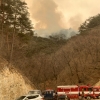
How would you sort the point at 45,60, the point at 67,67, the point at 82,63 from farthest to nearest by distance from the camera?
the point at 45,60 < the point at 67,67 < the point at 82,63

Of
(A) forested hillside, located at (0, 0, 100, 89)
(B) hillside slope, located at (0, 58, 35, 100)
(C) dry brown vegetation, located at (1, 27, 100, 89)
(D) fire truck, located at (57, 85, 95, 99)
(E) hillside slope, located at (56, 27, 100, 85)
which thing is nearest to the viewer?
(B) hillside slope, located at (0, 58, 35, 100)

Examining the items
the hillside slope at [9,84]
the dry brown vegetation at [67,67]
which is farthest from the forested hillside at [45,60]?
the hillside slope at [9,84]

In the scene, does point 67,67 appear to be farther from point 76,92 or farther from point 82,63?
point 76,92

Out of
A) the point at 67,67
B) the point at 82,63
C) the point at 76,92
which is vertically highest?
the point at 82,63

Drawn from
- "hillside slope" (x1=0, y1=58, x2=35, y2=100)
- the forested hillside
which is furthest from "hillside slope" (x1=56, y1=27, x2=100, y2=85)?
"hillside slope" (x1=0, y1=58, x2=35, y2=100)

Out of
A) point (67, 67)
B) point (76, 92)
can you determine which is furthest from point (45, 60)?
point (76, 92)

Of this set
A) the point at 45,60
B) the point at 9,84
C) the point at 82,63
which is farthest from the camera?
the point at 45,60

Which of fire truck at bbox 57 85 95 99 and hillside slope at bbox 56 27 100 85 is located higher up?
hillside slope at bbox 56 27 100 85

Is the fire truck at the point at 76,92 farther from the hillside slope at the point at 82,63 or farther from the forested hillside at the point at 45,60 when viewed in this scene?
the hillside slope at the point at 82,63

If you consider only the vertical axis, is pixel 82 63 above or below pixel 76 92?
above

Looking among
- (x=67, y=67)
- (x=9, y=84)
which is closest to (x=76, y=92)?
(x=9, y=84)

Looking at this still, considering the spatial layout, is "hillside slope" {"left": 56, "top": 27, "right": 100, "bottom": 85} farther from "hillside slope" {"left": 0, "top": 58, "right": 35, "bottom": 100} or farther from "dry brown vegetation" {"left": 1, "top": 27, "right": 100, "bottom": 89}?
"hillside slope" {"left": 0, "top": 58, "right": 35, "bottom": 100}

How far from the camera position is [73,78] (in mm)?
72312

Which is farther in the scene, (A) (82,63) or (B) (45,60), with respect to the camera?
(B) (45,60)
